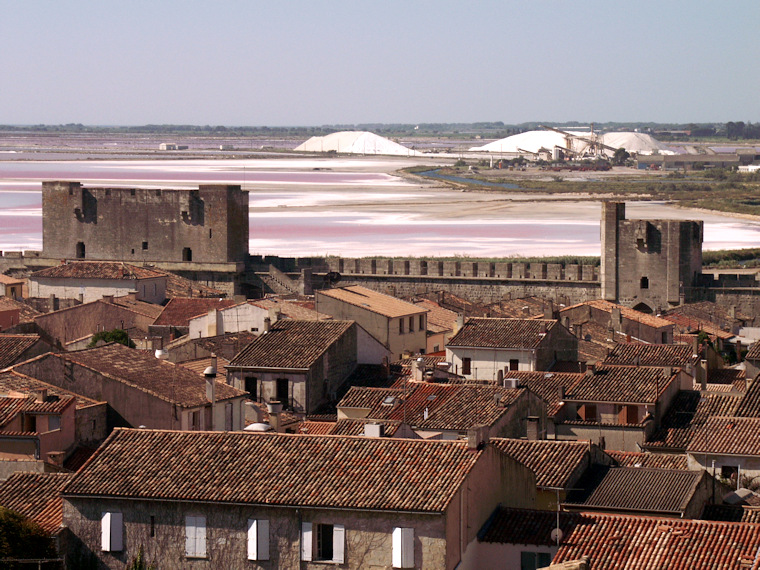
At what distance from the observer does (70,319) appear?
113 feet

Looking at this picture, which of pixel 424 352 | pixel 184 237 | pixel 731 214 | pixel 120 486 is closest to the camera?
pixel 120 486

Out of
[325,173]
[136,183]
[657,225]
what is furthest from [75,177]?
[657,225]

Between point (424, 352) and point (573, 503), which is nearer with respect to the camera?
point (573, 503)

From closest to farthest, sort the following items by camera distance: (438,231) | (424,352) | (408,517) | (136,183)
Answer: (408,517), (424,352), (438,231), (136,183)

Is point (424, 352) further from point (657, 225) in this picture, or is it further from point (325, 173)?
point (325, 173)

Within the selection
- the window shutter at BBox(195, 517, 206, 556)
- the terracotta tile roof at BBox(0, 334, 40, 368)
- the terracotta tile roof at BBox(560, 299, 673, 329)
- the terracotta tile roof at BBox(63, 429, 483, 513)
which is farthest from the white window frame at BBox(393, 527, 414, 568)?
the terracotta tile roof at BBox(560, 299, 673, 329)

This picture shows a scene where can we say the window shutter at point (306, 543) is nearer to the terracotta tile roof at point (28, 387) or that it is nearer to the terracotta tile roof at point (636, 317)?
the terracotta tile roof at point (28, 387)

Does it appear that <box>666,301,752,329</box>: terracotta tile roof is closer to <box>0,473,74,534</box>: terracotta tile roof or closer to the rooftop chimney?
the rooftop chimney

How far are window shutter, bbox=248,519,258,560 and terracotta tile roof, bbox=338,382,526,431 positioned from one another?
5894 mm

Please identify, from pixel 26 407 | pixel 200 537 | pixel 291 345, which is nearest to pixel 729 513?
pixel 200 537

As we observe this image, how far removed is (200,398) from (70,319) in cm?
1417

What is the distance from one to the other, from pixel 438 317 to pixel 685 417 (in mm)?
15099

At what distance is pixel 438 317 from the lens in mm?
37375

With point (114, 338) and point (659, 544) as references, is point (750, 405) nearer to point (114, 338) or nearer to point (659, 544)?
point (659, 544)
